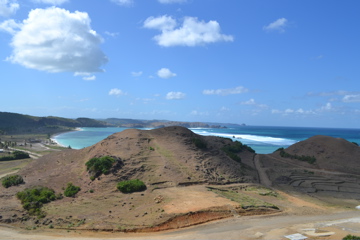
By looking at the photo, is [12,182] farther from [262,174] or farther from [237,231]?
[262,174]

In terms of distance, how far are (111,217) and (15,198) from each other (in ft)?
32.0

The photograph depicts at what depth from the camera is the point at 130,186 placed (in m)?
22.2

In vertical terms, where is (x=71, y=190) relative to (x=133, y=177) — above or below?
below

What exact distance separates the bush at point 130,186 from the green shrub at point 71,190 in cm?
356

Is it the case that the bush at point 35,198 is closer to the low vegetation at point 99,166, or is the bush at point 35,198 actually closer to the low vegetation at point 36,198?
the low vegetation at point 36,198

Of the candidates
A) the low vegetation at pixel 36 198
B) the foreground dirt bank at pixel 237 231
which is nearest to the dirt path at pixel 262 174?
the foreground dirt bank at pixel 237 231

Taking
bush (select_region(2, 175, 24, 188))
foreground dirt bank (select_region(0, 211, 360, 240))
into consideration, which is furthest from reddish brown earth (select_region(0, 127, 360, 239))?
bush (select_region(2, 175, 24, 188))

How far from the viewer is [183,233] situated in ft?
48.4

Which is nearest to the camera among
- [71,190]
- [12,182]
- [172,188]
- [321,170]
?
[172,188]

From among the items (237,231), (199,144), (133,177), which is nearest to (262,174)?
(199,144)

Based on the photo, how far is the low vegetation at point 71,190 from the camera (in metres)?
22.1

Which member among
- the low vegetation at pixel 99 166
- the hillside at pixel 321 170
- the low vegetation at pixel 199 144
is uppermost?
the low vegetation at pixel 199 144

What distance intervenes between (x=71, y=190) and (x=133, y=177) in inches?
206

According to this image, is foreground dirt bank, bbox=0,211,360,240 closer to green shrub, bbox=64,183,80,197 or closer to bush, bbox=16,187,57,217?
bush, bbox=16,187,57,217
